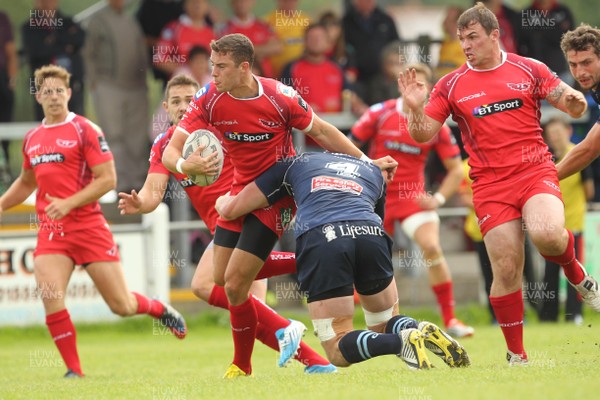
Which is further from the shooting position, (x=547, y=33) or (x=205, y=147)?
(x=547, y=33)

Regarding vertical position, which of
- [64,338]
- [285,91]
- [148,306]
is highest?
[285,91]

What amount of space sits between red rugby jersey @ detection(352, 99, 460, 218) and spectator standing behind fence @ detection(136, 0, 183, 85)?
4340 millimetres

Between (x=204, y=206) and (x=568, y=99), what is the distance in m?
3.45

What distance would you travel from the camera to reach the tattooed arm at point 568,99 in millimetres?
8000

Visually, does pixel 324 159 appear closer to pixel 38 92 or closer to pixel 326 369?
pixel 326 369

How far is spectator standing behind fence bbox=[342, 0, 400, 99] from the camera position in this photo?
54.0 feet

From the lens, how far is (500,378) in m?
6.91

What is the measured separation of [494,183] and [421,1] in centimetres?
1054

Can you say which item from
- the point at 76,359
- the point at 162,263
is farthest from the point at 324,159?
the point at 162,263

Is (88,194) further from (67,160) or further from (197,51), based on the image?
(197,51)

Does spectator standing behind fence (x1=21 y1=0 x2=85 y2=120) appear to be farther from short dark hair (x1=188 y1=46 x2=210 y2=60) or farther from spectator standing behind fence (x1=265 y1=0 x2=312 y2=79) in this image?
spectator standing behind fence (x1=265 y1=0 x2=312 y2=79)

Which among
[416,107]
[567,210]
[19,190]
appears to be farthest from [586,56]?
[567,210]

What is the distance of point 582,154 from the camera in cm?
875

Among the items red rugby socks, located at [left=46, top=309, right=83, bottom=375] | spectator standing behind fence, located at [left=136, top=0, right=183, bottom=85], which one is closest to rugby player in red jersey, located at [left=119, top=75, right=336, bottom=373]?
red rugby socks, located at [left=46, top=309, right=83, bottom=375]
